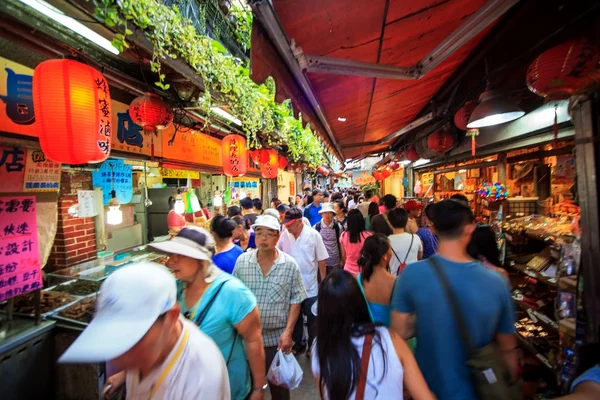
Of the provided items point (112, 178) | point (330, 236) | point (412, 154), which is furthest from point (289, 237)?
point (412, 154)

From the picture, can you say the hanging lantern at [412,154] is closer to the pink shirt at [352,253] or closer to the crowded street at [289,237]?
the crowded street at [289,237]

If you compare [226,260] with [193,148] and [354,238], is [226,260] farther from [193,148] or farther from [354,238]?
[193,148]

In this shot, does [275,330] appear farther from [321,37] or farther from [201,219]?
[201,219]

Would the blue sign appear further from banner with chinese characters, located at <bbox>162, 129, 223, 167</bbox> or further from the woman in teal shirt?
the woman in teal shirt

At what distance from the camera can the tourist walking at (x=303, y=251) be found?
4059mm

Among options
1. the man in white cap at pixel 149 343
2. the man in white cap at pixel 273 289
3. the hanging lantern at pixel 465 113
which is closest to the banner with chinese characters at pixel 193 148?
the man in white cap at pixel 273 289

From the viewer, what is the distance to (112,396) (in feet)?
5.76

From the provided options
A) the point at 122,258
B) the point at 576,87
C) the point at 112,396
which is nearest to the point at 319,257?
the point at 112,396

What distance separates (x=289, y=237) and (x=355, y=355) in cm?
270

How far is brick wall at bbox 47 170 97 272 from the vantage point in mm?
4469

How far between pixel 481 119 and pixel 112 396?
4686mm

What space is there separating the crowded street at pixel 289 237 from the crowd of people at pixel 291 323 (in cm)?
1

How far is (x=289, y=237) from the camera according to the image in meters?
4.18

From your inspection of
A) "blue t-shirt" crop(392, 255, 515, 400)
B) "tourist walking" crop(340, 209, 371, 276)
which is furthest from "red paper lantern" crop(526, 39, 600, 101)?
"tourist walking" crop(340, 209, 371, 276)
